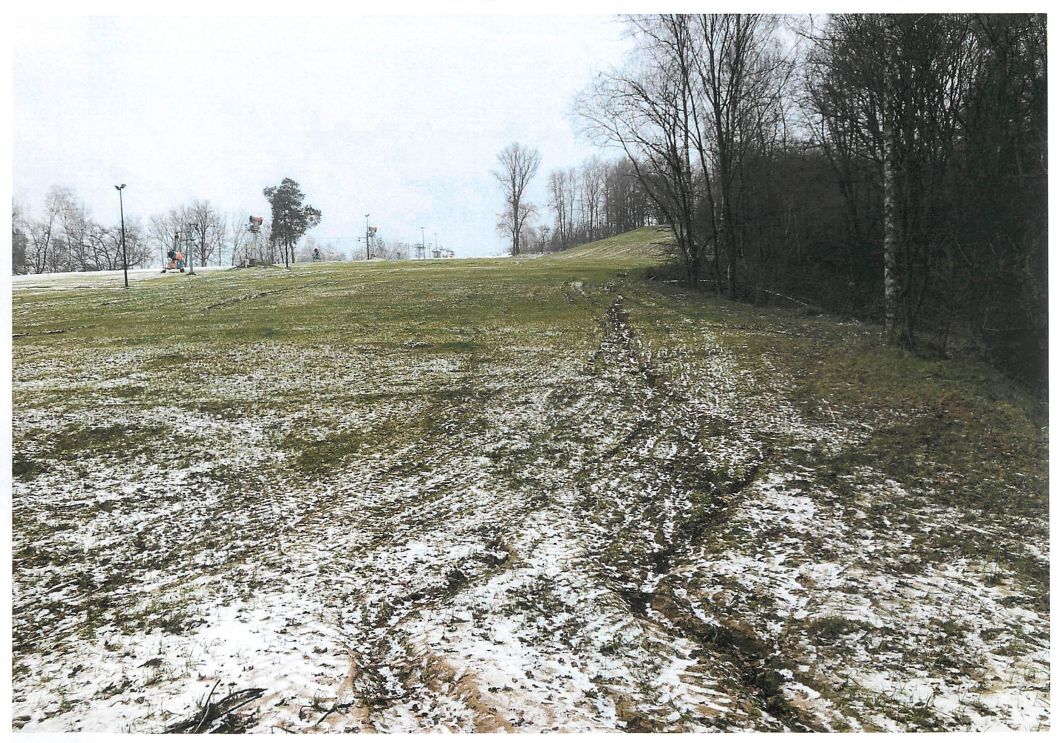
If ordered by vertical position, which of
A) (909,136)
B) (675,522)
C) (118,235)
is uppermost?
(909,136)

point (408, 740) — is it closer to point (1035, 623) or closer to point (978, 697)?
point (978, 697)

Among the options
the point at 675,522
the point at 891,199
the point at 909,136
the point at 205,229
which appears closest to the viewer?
the point at 675,522

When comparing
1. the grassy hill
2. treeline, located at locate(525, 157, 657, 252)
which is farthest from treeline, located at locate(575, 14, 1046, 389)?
treeline, located at locate(525, 157, 657, 252)

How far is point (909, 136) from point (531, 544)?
5502 mm

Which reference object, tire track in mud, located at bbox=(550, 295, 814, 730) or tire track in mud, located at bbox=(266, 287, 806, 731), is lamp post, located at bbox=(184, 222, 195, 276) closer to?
tire track in mud, located at bbox=(266, 287, 806, 731)

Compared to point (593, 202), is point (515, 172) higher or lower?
lower

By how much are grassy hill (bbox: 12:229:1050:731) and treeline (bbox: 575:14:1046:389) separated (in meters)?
0.91

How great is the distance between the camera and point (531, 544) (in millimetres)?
3324

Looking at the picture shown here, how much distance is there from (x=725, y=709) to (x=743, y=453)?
264 cm

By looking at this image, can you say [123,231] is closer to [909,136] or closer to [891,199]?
[909,136]

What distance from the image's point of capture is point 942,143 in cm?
613

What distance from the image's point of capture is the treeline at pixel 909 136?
5605 millimetres

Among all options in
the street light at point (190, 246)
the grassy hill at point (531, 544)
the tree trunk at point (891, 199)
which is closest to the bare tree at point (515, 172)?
the grassy hill at point (531, 544)

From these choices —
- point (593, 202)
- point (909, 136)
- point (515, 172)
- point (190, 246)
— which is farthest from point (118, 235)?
point (593, 202)
